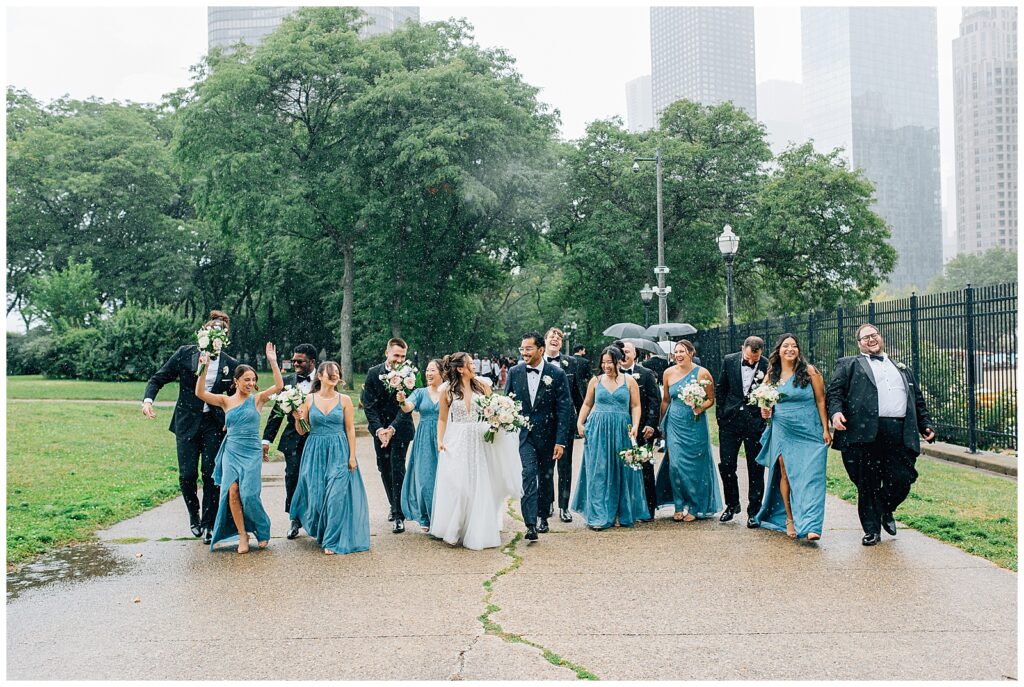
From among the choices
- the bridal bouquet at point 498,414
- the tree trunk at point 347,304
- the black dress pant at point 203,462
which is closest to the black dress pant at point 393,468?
the bridal bouquet at point 498,414

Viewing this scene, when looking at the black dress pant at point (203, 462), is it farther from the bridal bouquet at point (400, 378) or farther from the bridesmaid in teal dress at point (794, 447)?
the bridesmaid in teal dress at point (794, 447)

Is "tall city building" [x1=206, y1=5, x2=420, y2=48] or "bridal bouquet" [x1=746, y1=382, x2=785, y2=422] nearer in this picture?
"bridal bouquet" [x1=746, y1=382, x2=785, y2=422]

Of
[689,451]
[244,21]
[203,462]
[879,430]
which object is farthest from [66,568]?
[244,21]

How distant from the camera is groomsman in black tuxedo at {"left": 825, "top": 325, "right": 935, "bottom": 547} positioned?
8.24m

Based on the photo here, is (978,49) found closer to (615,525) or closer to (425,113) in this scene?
(425,113)

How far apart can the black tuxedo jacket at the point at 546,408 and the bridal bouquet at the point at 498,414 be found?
0.29m

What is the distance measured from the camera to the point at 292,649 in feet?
17.3

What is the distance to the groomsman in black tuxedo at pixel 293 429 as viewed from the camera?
30.4 ft

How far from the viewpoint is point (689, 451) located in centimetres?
973

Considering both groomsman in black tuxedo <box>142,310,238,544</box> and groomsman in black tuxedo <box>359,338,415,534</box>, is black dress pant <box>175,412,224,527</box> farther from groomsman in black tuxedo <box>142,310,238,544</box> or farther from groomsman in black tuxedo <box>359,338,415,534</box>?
groomsman in black tuxedo <box>359,338,415,534</box>

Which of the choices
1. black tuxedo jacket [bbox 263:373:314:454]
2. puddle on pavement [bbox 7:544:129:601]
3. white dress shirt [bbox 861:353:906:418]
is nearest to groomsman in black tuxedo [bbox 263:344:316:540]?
black tuxedo jacket [bbox 263:373:314:454]

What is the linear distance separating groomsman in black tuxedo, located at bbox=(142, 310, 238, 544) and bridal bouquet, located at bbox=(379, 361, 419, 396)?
58.4 inches

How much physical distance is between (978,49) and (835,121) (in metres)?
68.8

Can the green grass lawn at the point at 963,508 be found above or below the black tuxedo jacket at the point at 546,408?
below
